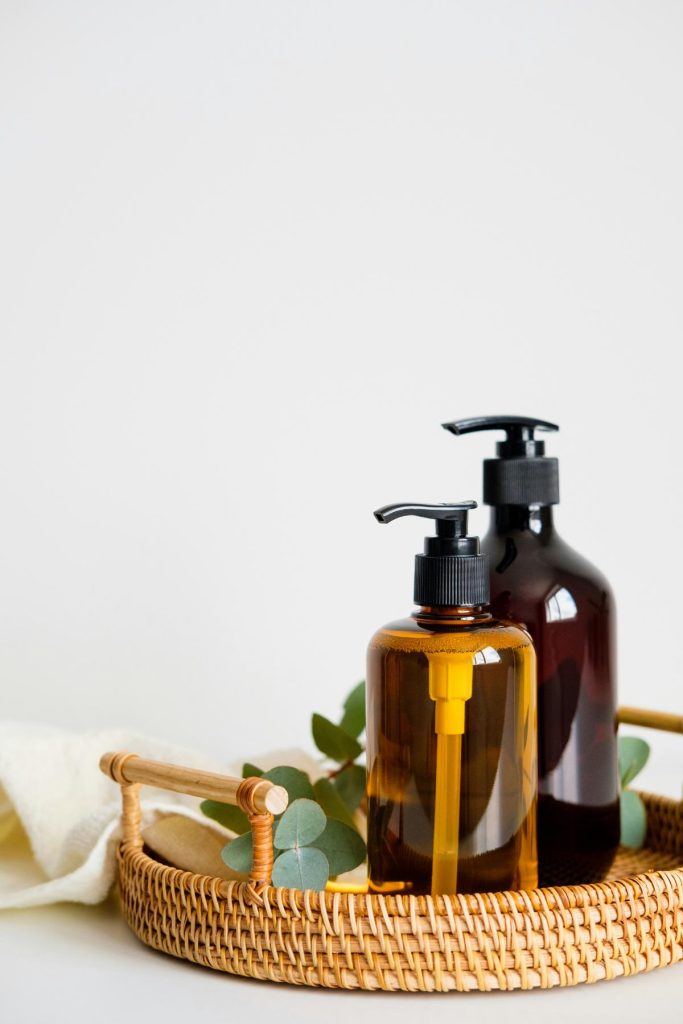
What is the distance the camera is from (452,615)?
0.52m

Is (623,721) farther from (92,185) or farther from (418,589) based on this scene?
(92,185)

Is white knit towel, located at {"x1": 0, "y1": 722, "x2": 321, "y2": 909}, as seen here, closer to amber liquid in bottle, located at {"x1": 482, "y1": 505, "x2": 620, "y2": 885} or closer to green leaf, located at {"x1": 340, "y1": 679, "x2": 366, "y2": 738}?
green leaf, located at {"x1": 340, "y1": 679, "x2": 366, "y2": 738}

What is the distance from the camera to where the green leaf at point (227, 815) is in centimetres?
58

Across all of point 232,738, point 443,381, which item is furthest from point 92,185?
point 232,738

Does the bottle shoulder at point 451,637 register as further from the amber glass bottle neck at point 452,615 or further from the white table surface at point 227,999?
the white table surface at point 227,999

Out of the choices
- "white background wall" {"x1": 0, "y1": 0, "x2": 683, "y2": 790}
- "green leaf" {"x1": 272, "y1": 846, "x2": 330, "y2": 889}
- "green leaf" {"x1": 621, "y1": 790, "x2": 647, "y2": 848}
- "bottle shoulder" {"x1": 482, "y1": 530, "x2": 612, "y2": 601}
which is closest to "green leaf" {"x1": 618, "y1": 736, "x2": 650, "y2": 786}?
"green leaf" {"x1": 621, "y1": 790, "x2": 647, "y2": 848}

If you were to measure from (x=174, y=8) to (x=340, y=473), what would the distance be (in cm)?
42

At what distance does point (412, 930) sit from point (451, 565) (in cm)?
16

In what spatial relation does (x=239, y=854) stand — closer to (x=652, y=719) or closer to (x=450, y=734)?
(x=450, y=734)

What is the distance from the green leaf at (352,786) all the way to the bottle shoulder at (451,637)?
0.18 meters

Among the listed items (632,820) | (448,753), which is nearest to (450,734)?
(448,753)

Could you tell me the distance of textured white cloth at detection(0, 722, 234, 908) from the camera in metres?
0.61

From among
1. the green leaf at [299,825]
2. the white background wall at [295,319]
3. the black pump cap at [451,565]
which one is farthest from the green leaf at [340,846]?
the white background wall at [295,319]

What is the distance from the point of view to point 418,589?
1.71 feet
